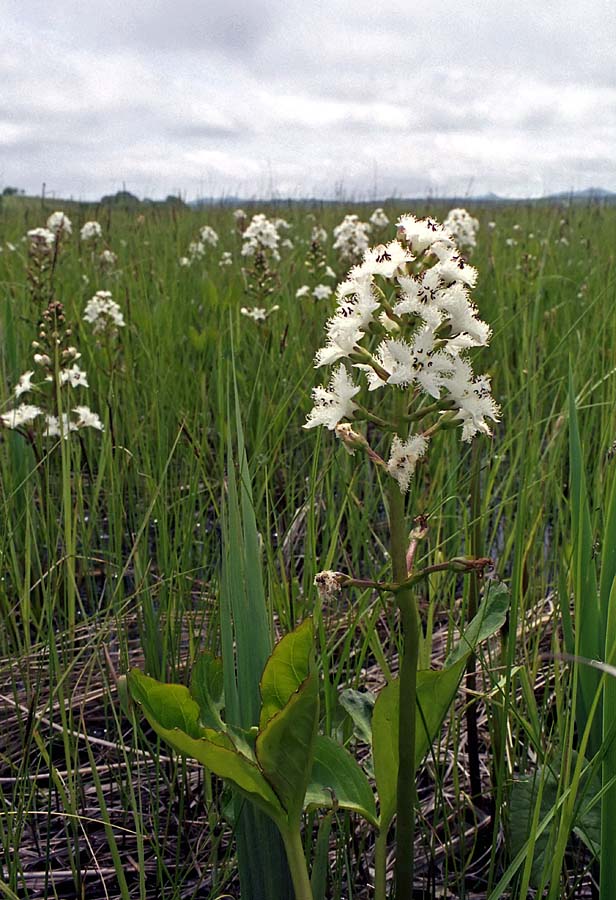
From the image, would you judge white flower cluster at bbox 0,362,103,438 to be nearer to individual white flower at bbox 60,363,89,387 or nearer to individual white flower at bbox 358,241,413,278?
individual white flower at bbox 60,363,89,387

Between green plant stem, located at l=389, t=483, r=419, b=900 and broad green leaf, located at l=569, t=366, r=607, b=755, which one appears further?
broad green leaf, located at l=569, t=366, r=607, b=755

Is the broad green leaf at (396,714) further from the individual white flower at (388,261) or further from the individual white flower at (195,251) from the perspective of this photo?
the individual white flower at (195,251)

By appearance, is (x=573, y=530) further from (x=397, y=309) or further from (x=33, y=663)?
(x=33, y=663)

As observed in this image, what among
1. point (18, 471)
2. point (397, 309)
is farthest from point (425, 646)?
point (18, 471)

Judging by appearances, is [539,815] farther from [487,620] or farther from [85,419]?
[85,419]

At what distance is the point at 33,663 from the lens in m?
2.26

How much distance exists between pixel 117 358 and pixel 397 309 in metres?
2.86

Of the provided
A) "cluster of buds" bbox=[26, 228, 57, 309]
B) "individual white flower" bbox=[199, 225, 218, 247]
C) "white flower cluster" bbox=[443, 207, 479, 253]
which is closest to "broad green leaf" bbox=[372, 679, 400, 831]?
Answer: "cluster of buds" bbox=[26, 228, 57, 309]

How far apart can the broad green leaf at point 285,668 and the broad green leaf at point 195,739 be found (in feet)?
0.26

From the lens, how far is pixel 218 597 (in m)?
1.79

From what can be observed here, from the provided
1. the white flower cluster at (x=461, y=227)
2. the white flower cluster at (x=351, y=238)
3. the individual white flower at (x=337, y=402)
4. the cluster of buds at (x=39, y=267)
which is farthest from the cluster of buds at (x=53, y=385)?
the white flower cluster at (x=461, y=227)

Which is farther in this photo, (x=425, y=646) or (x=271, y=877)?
(x=425, y=646)

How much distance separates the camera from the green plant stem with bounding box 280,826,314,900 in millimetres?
1101

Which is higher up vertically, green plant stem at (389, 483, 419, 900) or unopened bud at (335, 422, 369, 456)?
unopened bud at (335, 422, 369, 456)
